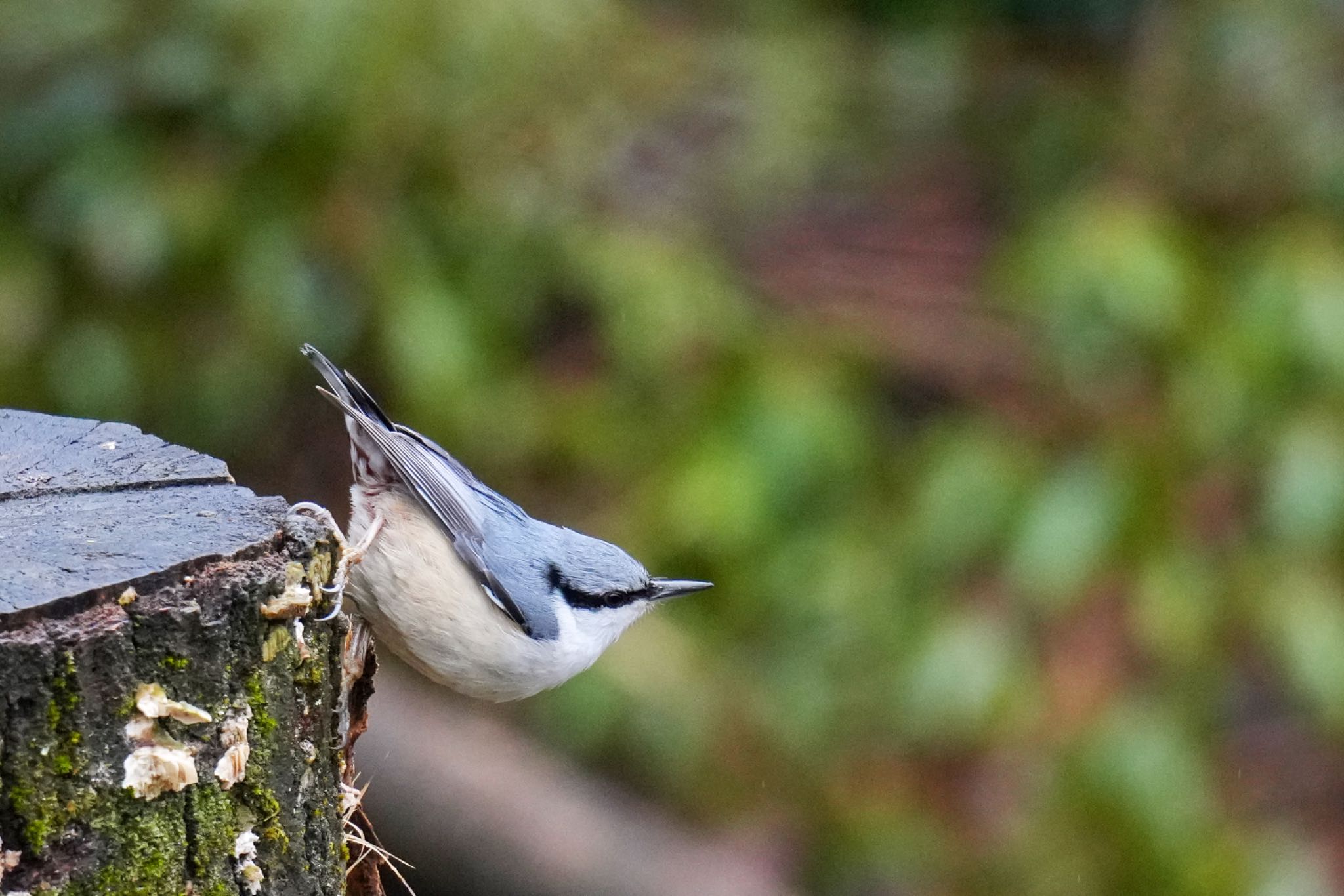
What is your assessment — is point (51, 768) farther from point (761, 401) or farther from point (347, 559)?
point (761, 401)

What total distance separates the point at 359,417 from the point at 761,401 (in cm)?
181

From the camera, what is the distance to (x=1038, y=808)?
3959mm

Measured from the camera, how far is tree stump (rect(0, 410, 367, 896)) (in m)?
1.46

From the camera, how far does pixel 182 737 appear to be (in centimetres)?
156

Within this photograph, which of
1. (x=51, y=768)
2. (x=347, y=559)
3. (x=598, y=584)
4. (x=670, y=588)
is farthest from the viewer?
(x=670, y=588)

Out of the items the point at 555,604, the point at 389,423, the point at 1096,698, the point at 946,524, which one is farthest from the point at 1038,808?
the point at 389,423

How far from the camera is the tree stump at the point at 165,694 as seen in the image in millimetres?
1464

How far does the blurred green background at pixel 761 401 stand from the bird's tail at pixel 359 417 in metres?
1.11

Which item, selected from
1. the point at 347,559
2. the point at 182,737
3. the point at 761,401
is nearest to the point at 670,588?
the point at 347,559

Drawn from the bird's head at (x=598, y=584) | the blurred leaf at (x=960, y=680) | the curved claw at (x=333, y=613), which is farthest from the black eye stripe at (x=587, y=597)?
the blurred leaf at (x=960, y=680)

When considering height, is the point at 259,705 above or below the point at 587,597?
above

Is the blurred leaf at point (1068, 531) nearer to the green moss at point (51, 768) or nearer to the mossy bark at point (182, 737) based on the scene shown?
the mossy bark at point (182, 737)

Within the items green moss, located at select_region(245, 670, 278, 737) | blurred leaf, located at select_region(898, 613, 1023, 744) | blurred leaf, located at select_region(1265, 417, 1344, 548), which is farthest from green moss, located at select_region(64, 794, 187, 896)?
blurred leaf, located at select_region(1265, 417, 1344, 548)

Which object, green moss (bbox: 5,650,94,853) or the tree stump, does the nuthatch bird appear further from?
green moss (bbox: 5,650,94,853)
